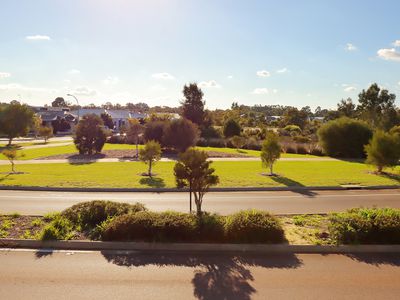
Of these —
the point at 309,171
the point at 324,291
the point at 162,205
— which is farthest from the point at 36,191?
the point at 309,171

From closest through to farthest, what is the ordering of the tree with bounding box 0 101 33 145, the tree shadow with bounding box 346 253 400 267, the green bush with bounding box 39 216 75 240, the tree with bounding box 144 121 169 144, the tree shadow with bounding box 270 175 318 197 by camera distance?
1. the tree shadow with bounding box 346 253 400 267
2. the green bush with bounding box 39 216 75 240
3. the tree shadow with bounding box 270 175 318 197
4. the tree with bounding box 144 121 169 144
5. the tree with bounding box 0 101 33 145

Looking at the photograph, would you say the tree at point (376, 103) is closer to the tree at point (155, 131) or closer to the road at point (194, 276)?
the tree at point (155, 131)

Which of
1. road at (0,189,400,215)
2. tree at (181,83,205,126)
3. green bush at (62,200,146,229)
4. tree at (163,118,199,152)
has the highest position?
tree at (181,83,205,126)

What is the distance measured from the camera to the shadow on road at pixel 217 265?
6.74 meters

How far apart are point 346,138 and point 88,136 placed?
2545 cm

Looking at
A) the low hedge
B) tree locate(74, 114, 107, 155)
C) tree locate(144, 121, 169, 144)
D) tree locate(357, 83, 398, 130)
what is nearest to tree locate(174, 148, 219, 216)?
the low hedge

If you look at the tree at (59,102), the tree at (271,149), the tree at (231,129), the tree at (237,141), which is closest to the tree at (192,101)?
the tree at (231,129)

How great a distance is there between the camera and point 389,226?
9.03m

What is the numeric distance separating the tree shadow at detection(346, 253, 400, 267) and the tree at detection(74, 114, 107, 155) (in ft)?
98.0

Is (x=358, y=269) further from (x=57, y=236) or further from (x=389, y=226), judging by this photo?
(x=57, y=236)

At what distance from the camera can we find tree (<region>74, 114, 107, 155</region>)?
3471cm

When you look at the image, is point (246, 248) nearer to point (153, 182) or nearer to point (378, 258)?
point (378, 258)

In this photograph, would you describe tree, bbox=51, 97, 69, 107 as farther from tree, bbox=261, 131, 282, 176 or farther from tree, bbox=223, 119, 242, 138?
tree, bbox=261, 131, 282, 176

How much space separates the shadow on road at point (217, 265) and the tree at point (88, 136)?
27.6 meters
